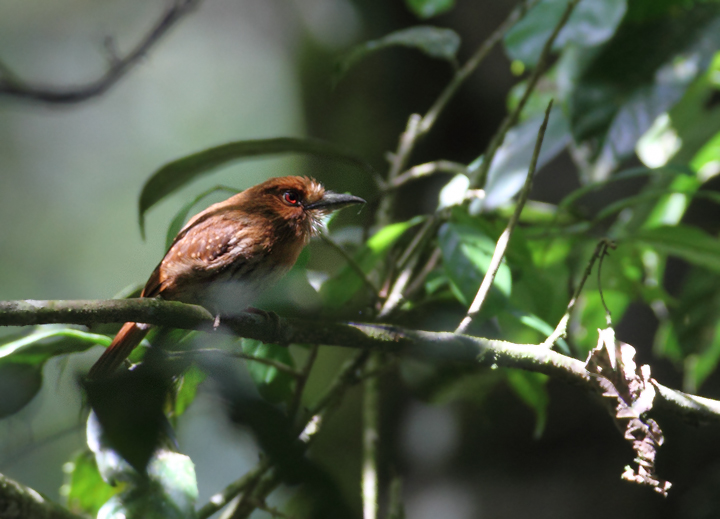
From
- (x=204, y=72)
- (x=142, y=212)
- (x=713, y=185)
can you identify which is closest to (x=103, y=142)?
(x=204, y=72)

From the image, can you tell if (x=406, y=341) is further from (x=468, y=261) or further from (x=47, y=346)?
(x=47, y=346)

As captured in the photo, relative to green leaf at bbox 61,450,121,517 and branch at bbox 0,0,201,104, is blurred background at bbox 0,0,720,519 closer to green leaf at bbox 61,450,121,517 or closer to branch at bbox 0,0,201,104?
green leaf at bbox 61,450,121,517

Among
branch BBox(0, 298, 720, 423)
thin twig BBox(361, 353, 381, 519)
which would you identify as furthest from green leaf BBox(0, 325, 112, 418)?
thin twig BBox(361, 353, 381, 519)

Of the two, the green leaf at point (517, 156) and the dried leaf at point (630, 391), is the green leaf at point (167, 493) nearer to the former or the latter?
the dried leaf at point (630, 391)

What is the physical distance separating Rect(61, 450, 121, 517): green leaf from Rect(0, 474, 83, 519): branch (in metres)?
0.32

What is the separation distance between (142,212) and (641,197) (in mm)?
1050

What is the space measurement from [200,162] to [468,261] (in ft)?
1.81

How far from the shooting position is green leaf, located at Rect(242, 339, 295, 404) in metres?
1.12

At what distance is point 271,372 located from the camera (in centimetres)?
117

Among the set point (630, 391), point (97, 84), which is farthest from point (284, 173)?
point (630, 391)

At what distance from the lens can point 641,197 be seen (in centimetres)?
137

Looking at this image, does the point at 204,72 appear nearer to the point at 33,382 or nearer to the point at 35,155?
the point at 35,155

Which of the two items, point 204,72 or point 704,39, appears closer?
point 704,39

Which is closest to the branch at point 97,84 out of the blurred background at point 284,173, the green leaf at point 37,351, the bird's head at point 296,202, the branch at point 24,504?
the blurred background at point 284,173
